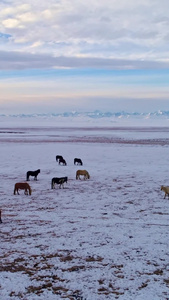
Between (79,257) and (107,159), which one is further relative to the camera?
(107,159)

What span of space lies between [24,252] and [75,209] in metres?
3.65

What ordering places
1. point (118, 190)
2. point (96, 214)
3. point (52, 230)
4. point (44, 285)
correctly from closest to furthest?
point (44, 285) → point (52, 230) → point (96, 214) → point (118, 190)


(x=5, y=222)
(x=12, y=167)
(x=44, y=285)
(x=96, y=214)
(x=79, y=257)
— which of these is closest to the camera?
(x=44, y=285)

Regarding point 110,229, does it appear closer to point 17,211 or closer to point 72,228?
point 72,228

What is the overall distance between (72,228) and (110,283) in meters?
3.04

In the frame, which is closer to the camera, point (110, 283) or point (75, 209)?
point (110, 283)

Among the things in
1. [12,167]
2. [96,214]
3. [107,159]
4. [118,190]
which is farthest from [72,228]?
[107,159]

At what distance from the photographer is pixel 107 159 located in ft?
81.6

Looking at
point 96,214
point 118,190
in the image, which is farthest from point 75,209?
point 118,190

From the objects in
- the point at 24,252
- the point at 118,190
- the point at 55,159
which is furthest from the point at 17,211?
the point at 55,159

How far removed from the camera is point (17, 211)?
35.0 feet

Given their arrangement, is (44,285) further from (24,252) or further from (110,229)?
(110,229)

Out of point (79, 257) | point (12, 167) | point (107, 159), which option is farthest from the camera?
point (107, 159)

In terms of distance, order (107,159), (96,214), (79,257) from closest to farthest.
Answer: (79,257), (96,214), (107,159)
